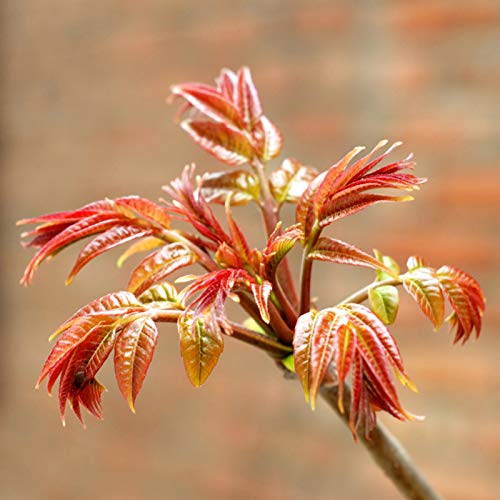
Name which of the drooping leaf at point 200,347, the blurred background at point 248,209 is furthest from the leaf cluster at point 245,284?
the blurred background at point 248,209

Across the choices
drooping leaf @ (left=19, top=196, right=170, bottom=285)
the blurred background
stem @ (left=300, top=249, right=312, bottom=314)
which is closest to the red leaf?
drooping leaf @ (left=19, top=196, right=170, bottom=285)

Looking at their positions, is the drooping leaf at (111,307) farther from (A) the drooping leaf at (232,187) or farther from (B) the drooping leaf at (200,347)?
(A) the drooping leaf at (232,187)

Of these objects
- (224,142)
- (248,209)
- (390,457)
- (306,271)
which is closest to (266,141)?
(224,142)

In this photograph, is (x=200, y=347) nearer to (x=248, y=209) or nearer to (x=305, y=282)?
(x=305, y=282)

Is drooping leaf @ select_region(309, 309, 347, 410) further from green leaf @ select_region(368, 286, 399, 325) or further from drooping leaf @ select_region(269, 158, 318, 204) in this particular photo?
drooping leaf @ select_region(269, 158, 318, 204)

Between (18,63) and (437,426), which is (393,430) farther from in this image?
(18,63)

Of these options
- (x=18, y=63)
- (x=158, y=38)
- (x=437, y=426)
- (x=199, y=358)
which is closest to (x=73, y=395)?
(x=199, y=358)

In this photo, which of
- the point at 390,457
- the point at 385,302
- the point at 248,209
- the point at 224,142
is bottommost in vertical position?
the point at 390,457
